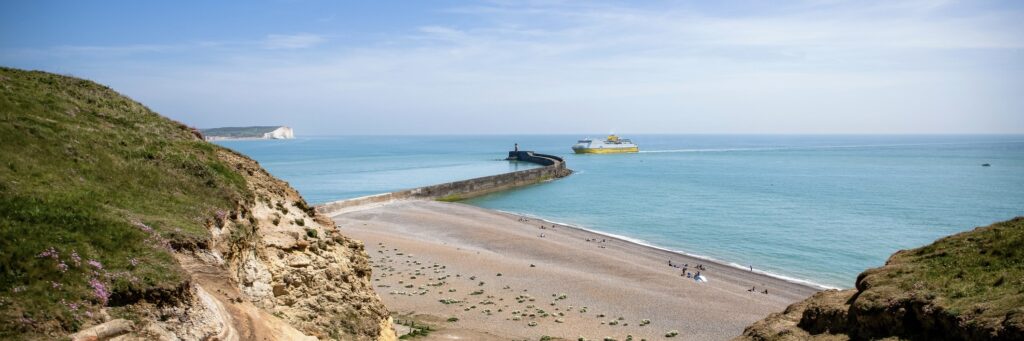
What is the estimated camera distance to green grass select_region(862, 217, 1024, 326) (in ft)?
26.0

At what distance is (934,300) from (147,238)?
32.2 ft

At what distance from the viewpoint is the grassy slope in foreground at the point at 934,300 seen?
7.84 metres

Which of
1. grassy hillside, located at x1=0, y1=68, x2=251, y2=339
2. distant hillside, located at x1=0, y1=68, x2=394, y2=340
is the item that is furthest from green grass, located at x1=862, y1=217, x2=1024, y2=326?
grassy hillside, located at x1=0, y1=68, x2=251, y2=339

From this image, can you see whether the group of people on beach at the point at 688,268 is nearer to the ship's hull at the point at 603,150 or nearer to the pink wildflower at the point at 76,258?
the pink wildflower at the point at 76,258

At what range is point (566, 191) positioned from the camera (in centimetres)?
6906

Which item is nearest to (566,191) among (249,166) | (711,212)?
(711,212)

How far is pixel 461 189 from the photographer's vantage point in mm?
62188

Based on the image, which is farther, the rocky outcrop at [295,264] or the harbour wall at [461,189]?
the harbour wall at [461,189]

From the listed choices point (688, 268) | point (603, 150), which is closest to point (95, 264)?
point (688, 268)

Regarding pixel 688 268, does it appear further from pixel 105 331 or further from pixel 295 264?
pixel 105 331

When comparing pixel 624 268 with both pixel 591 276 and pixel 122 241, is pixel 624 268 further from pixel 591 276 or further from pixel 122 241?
pixel 122 241

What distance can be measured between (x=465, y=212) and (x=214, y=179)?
37427 mm

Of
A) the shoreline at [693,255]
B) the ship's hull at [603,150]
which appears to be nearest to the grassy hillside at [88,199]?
the shoreline at [693,255]

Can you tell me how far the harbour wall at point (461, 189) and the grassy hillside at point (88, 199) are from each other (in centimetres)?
2602
